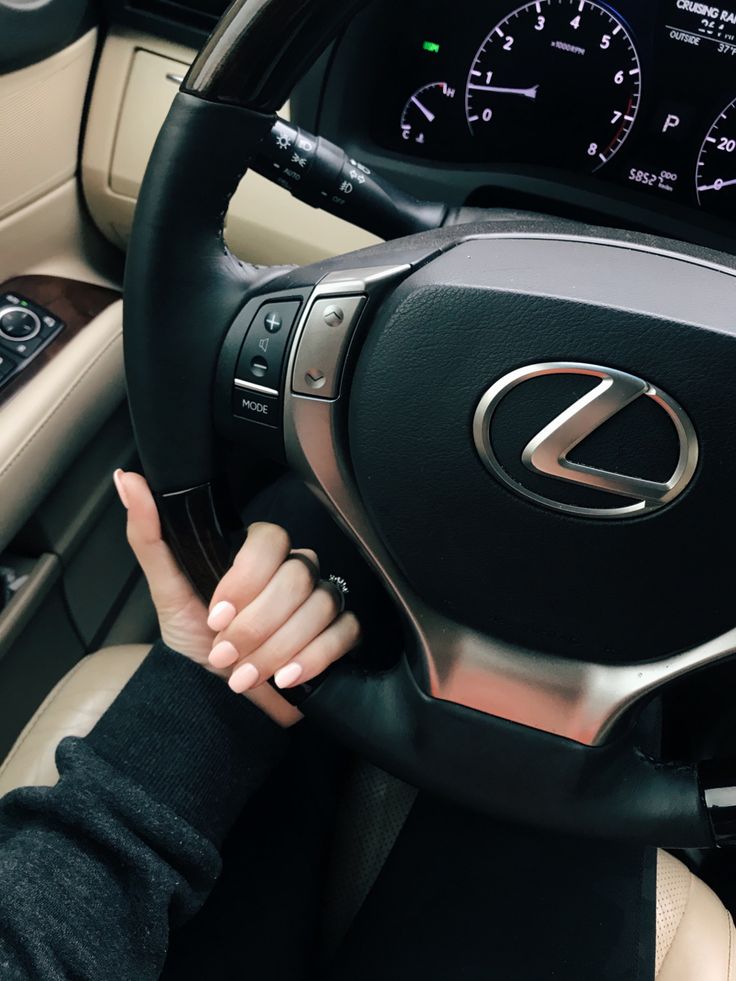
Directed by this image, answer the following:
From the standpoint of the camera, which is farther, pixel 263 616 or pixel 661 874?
pixel 661 874

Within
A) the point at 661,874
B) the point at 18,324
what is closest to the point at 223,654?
the point at 661,874

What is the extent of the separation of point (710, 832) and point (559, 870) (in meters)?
0.22

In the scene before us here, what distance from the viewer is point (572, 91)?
938mm

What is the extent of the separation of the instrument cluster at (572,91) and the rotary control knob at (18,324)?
0.43m

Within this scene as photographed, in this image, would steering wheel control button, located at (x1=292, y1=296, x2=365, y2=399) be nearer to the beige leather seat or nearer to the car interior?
the car interior

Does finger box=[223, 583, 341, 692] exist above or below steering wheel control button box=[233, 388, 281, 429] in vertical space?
below

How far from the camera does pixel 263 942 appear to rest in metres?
0.73

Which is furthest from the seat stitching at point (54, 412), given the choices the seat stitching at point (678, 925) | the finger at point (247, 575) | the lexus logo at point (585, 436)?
the seat stitching at point (678, 925)

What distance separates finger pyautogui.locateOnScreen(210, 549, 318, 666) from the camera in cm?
57

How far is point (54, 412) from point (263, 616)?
52 centimetres

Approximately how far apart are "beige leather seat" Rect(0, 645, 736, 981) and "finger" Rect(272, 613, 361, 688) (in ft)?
0.73

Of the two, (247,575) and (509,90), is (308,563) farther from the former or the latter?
(509,90)

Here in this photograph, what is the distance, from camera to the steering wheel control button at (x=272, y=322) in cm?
56

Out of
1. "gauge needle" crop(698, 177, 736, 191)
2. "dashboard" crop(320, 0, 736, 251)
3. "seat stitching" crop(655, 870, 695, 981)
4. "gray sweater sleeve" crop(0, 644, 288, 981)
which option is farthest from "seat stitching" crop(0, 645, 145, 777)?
"gauge needle" crop(698, 177, 736, 191)
